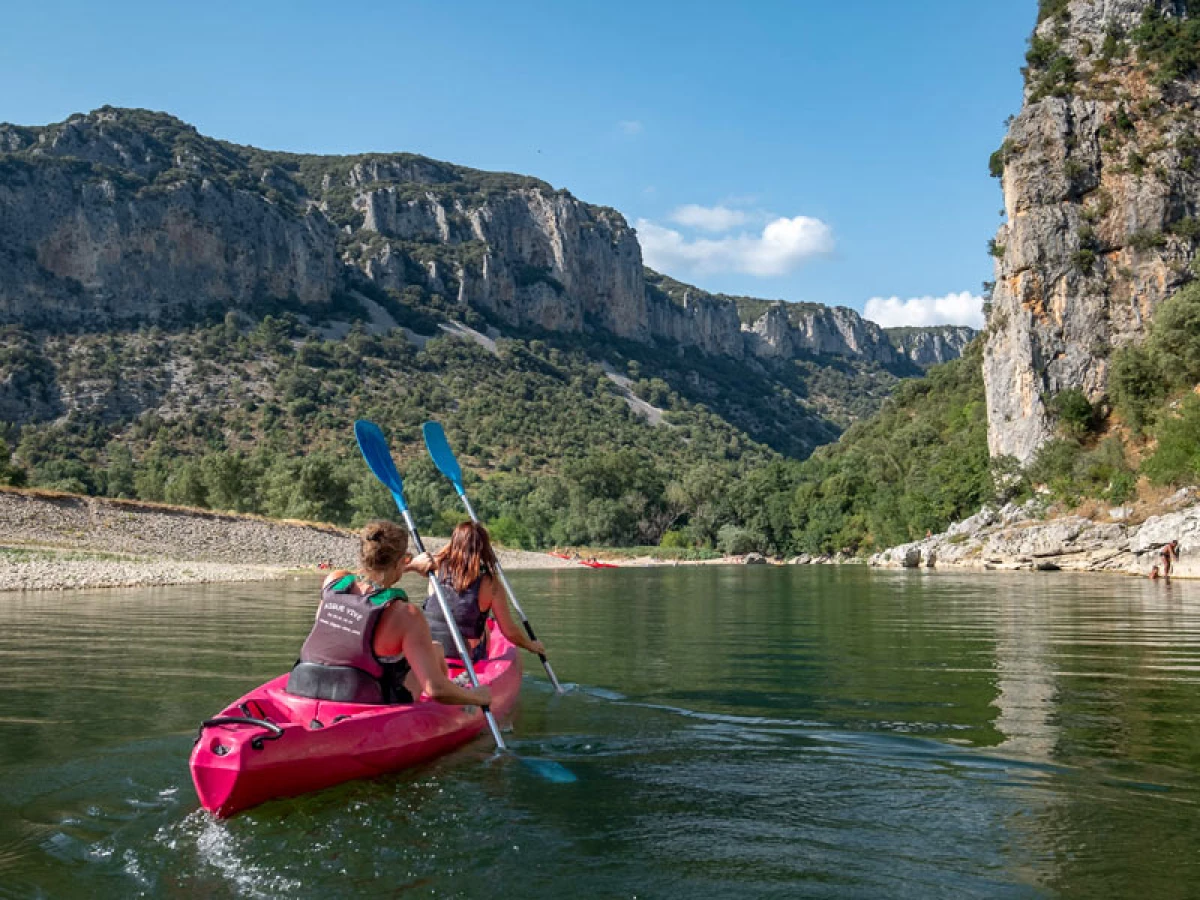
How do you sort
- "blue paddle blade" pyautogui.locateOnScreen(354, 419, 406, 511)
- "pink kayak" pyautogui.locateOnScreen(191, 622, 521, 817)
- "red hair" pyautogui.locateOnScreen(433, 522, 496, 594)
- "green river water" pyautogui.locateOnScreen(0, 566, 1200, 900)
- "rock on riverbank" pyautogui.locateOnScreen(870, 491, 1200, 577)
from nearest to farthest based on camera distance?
"green river water" pyautogui.locateOnScreen(0, 566, 1200, 900)
"pink kayak" pyautogui.locateOnScreen(191, 622, 521, 817)
"red hair" pyautogui.locateOnScreen(433, 522, 496, 594)
"blue paddle blade" pyautogui.locateOnScreen(354, 419, 406, 511)
"rock on riverbank" pyautogui.locateOnScreen(870, 491, 1200, 577)

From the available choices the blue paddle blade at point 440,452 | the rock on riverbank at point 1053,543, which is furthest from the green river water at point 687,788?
the rock on riverbank at point 1053,543

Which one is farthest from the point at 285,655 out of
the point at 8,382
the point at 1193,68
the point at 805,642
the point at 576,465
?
the point at 8,382

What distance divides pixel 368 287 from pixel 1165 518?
111 metres

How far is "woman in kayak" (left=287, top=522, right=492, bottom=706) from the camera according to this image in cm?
564

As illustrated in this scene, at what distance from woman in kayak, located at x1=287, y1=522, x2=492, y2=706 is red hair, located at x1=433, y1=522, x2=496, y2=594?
1703 millimetres

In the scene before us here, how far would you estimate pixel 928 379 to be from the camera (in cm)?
8094

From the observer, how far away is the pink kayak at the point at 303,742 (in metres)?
4.86

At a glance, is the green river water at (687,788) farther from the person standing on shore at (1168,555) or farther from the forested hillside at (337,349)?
the forested hillside at (337,349)

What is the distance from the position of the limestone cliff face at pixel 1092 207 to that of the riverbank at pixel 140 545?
36714 millimetres

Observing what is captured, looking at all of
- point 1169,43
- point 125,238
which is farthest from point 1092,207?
point 125,238

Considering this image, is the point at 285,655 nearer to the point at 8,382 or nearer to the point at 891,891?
the point at 891,891

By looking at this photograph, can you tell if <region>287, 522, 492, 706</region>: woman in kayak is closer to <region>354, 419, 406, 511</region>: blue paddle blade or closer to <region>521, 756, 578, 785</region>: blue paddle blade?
<region>521, 756, 578, 785</region>: blue paddle blade

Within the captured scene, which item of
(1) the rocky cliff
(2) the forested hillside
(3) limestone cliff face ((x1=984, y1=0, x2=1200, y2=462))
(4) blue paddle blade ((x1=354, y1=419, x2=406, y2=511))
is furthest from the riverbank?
(1) the rocky cliff

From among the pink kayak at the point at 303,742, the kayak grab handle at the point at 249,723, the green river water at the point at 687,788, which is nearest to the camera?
the green river water at the point at 687,788
